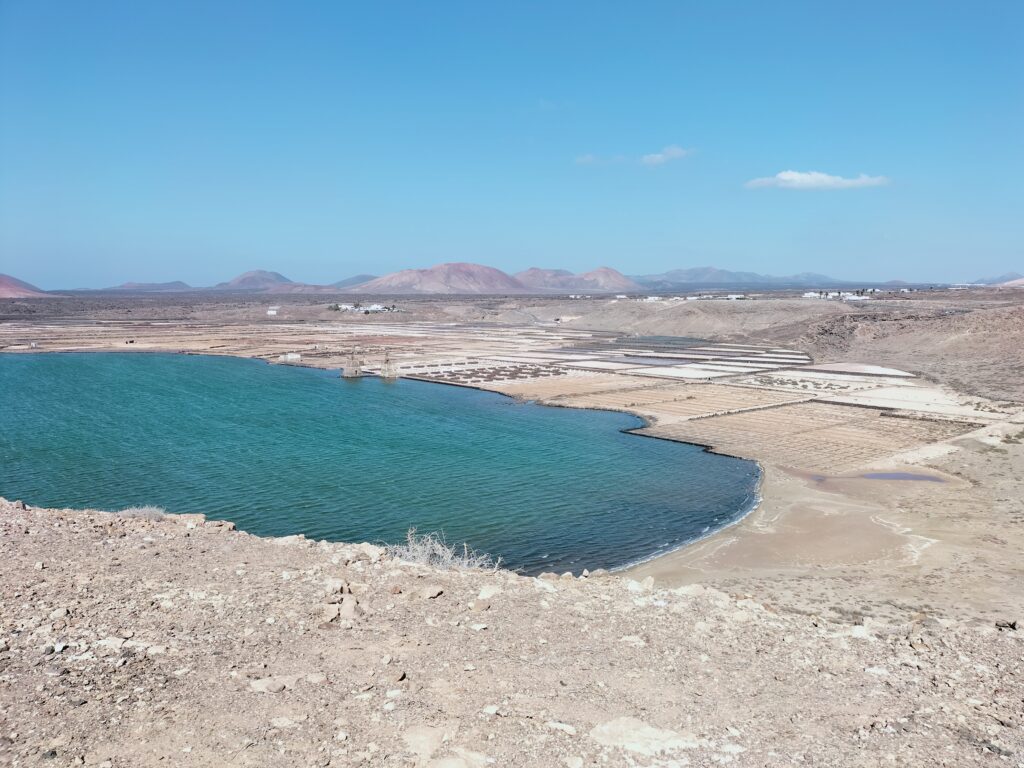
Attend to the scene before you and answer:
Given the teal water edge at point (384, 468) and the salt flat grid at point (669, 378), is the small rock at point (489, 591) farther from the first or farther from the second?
the salt flat grid at point (669, 378)

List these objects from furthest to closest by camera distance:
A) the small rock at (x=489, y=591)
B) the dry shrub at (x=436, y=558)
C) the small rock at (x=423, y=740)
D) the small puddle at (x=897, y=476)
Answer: the small puddle at (x=897, y=476) → the dry shrub at (x=436, y=558) → the small rock at (x=489, y=591) → the small rock at (x=423, y=740)

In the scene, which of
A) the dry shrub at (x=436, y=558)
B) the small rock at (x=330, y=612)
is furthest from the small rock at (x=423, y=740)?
the dry shrub at (x=436, y=558)

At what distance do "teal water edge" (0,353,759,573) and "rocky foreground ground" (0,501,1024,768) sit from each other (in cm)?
738

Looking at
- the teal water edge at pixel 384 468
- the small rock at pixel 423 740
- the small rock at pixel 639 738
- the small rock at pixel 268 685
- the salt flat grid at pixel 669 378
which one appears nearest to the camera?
the small rock at pixel 423 740

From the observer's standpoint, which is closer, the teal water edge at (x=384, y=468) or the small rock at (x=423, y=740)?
the small rock at (x=423, y=740)

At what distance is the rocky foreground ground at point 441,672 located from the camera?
7.02m

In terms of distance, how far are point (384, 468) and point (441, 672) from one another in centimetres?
1910

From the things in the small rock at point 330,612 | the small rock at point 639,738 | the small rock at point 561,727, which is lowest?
the small rock at point 639,738

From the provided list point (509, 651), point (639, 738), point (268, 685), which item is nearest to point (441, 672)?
point (509, 651)

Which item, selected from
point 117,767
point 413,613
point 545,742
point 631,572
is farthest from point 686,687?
point 631,572

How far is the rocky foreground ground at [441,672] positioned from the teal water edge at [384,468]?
738 centimetres

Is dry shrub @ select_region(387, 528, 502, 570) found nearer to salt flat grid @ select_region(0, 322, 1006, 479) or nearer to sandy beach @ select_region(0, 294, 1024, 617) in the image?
sandy beach @ select_region(0, 294, 1024, 617)

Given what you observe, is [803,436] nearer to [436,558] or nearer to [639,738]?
[436,558]

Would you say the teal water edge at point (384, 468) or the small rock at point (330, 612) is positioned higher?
the small rock at point (330, 612)
